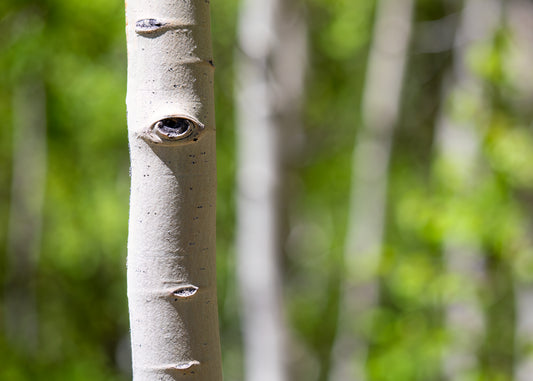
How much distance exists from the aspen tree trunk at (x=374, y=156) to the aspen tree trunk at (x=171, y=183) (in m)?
5.61

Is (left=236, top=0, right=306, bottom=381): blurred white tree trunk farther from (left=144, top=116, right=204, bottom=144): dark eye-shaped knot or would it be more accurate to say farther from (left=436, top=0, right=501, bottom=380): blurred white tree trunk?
(left=144, top=116, right=204, bottom=144): dark eye-shaped knot

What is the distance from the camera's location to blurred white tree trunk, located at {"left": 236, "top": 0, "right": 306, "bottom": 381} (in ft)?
10.2

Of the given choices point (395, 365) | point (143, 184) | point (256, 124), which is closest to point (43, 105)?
point (256, 124)

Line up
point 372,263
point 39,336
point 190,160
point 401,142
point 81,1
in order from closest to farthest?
1. point 190,160
2. point 372,263
3. point 81,1
4. point 39,336
5. point 401,142

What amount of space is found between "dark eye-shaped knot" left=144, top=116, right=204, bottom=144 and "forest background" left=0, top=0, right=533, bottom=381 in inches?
99.5

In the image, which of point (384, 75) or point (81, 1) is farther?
point (384, 75)

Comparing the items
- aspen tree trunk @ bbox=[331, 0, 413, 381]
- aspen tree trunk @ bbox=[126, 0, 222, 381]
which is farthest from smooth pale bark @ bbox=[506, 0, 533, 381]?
aspen tree trunk @ bbox=[126, 0, 222, 381]

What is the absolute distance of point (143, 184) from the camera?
0.65 metres

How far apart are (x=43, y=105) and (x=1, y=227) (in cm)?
194

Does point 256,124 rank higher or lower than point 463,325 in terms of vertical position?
higher

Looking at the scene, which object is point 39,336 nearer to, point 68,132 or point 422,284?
point 68,132

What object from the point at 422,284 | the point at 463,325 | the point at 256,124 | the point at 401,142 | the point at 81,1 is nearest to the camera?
the point at 256,124

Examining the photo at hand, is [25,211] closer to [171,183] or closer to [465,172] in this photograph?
[465,172]

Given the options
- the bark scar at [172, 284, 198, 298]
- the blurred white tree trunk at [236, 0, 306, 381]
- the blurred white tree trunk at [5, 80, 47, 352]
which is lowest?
the blurred white tree trunk at [5, 80, 47, 352]
